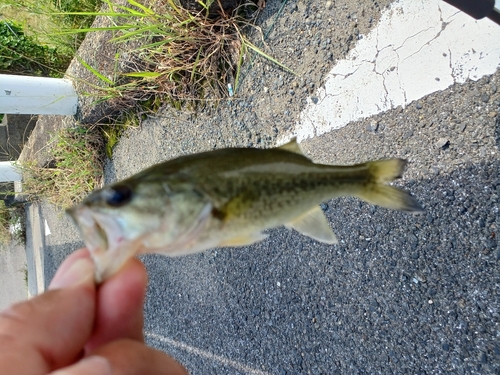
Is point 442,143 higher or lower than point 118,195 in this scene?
lower

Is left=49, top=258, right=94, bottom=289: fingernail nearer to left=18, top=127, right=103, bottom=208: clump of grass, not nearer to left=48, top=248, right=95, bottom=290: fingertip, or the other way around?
left=48, top=248, right=95, bottom=290: fingertip

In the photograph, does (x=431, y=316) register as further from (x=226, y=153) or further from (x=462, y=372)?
(x=226, y=153)

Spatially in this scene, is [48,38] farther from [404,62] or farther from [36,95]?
[404,62]

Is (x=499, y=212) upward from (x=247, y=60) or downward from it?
downward

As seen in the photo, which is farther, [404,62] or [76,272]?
[404,62]

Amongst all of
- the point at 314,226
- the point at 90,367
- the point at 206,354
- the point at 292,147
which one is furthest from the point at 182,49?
the point at 90,367

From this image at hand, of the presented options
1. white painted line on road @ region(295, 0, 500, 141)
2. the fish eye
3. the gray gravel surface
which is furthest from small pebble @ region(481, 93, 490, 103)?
the fish eye

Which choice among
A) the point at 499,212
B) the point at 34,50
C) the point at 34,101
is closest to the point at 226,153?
the point at 499,212
